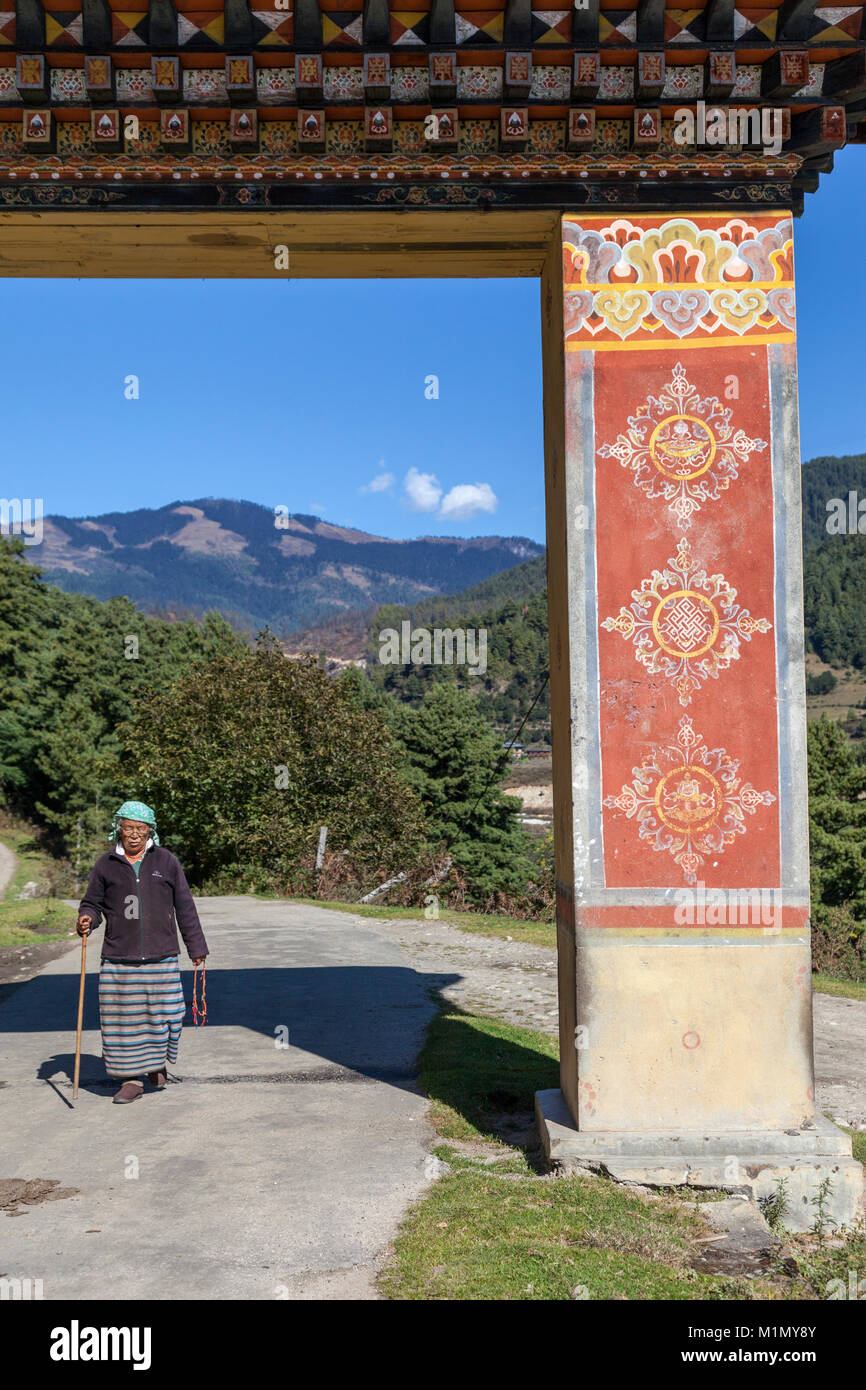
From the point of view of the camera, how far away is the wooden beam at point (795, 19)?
561 centimetres

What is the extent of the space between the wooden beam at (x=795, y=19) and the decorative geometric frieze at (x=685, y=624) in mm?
2641

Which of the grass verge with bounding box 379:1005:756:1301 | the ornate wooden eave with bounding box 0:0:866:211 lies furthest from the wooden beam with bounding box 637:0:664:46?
the grass verge with bounding box 379:1005:756:1301

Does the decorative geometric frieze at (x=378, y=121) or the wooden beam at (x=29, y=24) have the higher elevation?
the wooden beam at (x=29, y=24)

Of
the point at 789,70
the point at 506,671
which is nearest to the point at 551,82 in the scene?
the point at 789,70

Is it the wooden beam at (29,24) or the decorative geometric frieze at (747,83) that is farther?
the decorative geometric frieze at (747,83)

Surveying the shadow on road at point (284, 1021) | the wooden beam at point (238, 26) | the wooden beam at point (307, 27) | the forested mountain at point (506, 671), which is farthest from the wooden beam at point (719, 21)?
the forested mountain at point (506, 671)

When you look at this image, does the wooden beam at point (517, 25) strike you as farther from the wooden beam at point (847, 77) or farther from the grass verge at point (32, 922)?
the grass verge at point (32, 922)

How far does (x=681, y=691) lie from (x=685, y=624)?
0.35 m

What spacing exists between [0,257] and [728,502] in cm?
445

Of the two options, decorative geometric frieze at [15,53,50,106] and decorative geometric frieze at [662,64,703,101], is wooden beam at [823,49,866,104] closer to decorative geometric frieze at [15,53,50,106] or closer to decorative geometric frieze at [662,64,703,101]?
decorative geometric frieze at [662,64,703,101]

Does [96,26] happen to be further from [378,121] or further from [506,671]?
[506,671]

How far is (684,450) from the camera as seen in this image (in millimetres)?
5859

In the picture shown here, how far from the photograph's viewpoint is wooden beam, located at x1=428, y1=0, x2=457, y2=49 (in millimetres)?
5559
